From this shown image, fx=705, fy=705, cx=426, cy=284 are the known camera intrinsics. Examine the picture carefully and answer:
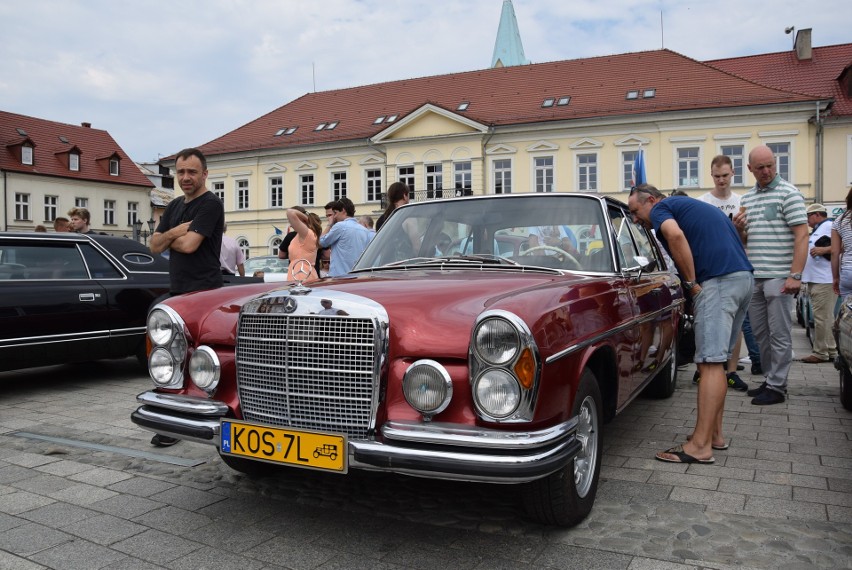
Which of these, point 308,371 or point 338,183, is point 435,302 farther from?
point 338,183

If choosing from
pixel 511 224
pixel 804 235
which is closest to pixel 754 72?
pixel 804 235

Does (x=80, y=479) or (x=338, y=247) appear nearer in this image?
(x=80, y=479)

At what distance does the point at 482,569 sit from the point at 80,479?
2.49m

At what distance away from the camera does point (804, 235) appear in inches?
217

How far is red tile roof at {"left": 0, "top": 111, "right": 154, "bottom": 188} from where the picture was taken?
47500 millimetres

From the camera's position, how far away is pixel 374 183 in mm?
38938

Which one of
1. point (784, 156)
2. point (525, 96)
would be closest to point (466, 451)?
point (784, 156)

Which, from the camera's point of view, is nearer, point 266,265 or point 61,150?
point 266,265

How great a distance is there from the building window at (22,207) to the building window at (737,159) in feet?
140

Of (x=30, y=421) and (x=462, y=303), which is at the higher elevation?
(x=462, y=303)

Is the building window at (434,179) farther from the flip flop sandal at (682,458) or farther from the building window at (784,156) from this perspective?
the flip flop sandal at (682,458)

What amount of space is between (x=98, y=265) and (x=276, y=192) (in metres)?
35.4

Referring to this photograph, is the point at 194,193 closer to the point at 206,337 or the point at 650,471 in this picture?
the point at 206,337

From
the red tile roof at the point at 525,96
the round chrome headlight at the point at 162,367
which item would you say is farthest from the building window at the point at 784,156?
the round chrome headlight at the point at 162,367
